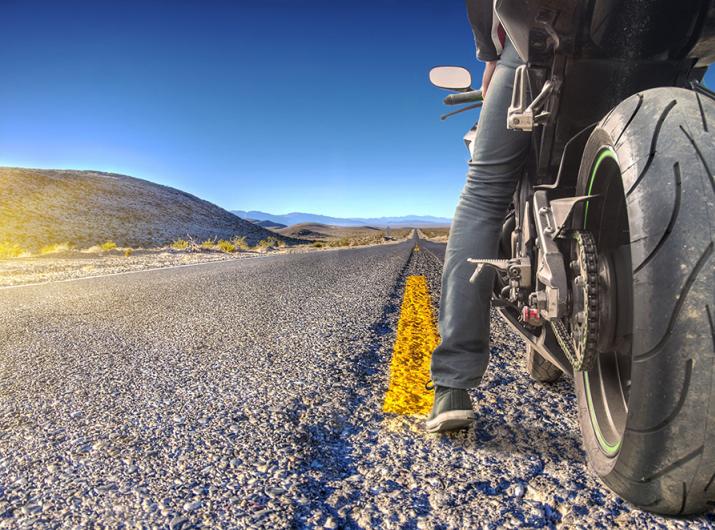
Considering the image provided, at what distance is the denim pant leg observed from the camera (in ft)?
5.13

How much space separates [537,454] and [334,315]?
6.80 feet

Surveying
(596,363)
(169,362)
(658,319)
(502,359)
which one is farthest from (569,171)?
(169,362)

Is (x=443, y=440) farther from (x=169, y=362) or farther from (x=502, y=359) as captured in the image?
(x=169, y=362)

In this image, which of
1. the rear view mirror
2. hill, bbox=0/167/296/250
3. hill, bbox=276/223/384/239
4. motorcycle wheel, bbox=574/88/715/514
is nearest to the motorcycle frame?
motorcycle wheel, bbox=574/88/715/514

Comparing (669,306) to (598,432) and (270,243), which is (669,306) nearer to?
(598,432)

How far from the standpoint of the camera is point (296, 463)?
1.17 metres

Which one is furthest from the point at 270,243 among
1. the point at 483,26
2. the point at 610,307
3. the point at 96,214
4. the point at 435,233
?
the point at 435,233

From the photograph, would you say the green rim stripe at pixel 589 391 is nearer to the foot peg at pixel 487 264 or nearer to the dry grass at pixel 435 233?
the foot peg at pixel 487 264

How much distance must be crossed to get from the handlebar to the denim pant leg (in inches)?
27.9

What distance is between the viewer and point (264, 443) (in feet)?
4.21

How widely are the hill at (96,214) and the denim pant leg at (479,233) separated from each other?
39.1m

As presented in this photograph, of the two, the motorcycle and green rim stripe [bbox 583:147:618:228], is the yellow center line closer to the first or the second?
the motorcycle

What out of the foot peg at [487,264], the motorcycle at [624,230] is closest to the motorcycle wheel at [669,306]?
the motorcycle at [624,230]

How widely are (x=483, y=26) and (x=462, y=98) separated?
589 mm
